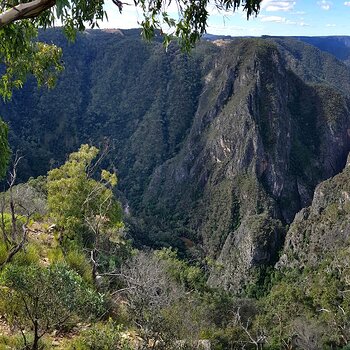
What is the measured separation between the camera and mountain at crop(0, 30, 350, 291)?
89.2m

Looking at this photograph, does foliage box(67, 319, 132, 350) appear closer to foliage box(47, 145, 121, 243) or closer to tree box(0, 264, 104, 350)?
tree box(0, 264, 104, 350)

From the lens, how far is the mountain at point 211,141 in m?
89.2

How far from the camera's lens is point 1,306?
6551 mm

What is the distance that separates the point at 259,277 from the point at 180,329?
54.5 meters

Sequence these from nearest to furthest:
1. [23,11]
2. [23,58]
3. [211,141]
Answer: [23,11] → [23,58] → [211,141]

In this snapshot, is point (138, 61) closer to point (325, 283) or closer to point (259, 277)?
point (259, 277)

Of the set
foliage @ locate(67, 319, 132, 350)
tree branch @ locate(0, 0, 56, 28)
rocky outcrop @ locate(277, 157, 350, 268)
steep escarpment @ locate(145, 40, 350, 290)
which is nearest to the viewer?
tree branch @ locate(0, 0, 56, 28)

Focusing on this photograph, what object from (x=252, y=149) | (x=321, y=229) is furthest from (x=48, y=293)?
(x=252, y=149)

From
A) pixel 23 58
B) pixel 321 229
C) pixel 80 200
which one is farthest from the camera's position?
pixel 321 229

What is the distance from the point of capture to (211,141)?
11725 centimetres

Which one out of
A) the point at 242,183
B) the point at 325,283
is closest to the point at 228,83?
the point at 242,183

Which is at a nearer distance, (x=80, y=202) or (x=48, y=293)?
(x=48, y=293)

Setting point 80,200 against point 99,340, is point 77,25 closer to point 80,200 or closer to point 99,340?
point 99,340

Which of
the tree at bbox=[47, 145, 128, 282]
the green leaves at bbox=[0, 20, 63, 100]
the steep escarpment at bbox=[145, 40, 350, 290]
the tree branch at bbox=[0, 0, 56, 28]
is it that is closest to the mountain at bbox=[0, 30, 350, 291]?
the steep escarpment at bbox=[145, 40, 350, 290]
